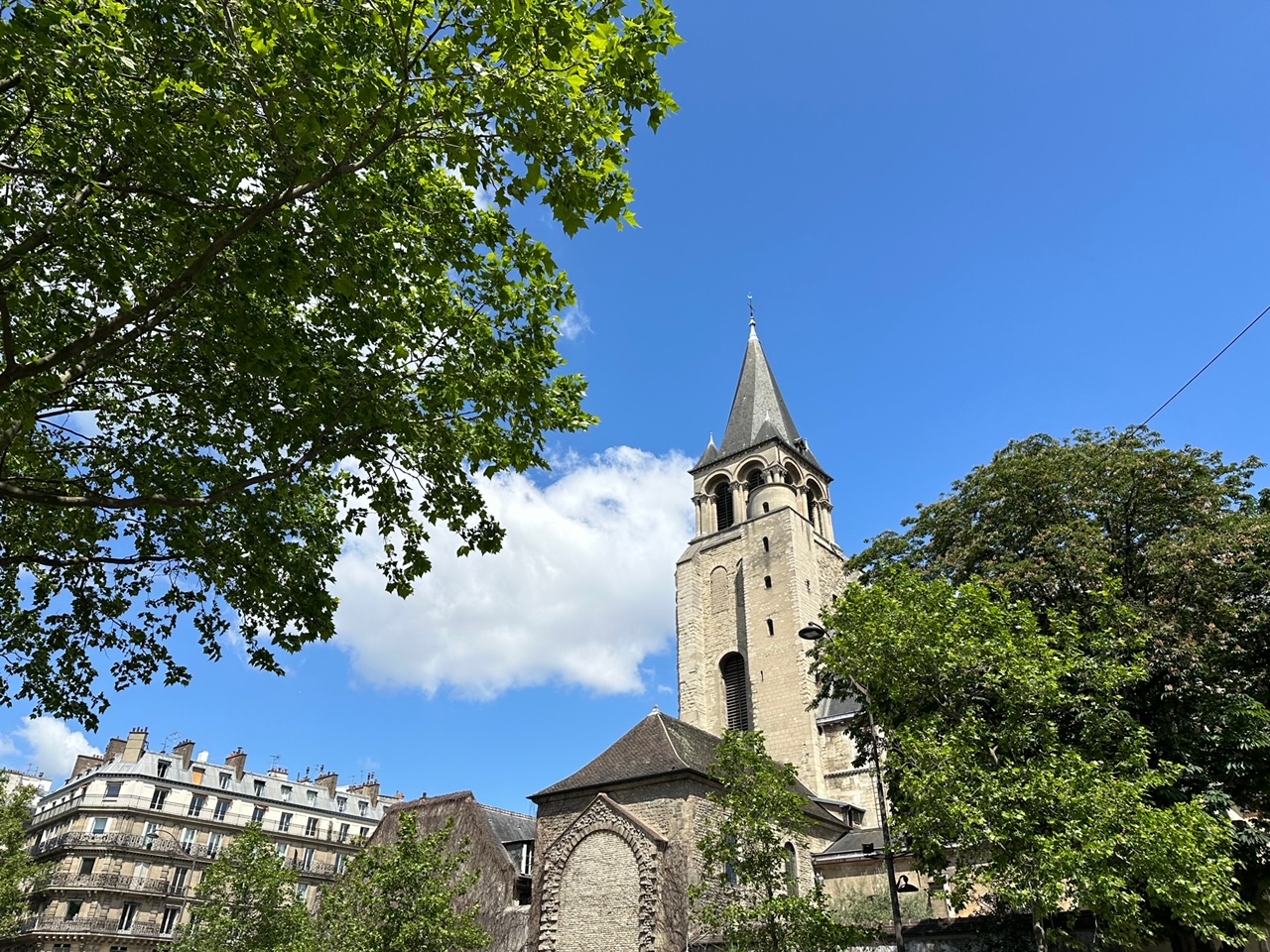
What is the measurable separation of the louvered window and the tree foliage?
20761 millimetres

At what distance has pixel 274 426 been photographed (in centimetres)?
830

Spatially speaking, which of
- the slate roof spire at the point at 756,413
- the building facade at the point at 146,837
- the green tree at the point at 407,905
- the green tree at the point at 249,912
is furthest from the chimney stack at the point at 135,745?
the slate roof spire at the point at 756,413

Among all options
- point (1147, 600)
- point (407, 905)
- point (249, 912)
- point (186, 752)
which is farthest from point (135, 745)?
point (1147, 600)

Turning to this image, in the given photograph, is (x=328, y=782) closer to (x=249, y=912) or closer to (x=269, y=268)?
(x=249, y=912)

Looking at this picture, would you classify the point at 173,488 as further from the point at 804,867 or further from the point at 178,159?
the point at 804,867

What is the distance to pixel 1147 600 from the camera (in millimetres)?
16875

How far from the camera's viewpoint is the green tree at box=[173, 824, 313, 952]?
2423cm

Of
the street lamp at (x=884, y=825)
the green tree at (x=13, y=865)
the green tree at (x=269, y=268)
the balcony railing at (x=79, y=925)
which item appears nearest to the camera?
the green tree at (x=269, y=268)

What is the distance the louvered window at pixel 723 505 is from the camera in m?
40.2

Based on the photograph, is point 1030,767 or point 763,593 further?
point 763,593

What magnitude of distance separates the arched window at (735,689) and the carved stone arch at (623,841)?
12595 millimetres

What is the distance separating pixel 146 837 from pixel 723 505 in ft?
103

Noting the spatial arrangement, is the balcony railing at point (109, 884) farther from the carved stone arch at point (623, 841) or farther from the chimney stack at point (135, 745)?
the carved stone arch at point (623, 841)

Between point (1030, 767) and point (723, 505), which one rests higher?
point (723, 505)
